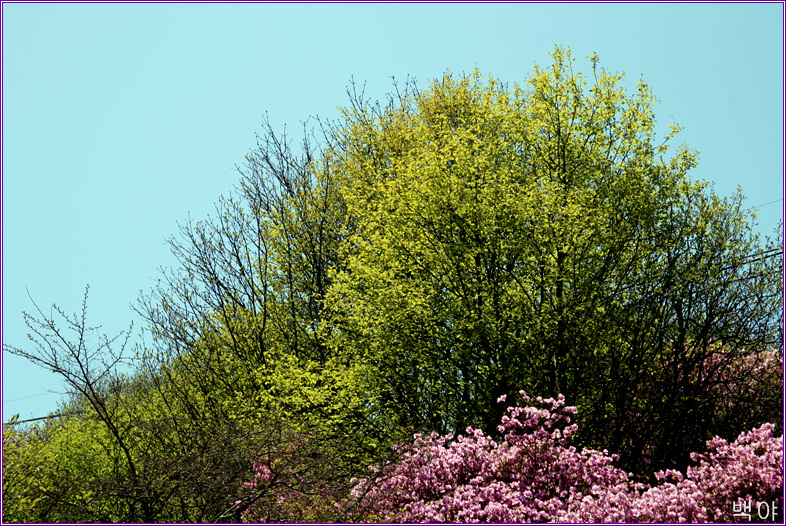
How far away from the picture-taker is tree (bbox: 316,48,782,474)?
1302 cm

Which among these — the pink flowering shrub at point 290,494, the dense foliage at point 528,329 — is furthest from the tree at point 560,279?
the pink flowering shrub at point 290,494

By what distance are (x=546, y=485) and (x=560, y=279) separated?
4132mm

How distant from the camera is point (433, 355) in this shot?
13.9 metres

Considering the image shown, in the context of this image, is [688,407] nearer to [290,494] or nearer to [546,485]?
[546,485]

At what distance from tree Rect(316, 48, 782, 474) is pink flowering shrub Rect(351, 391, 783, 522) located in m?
1.99

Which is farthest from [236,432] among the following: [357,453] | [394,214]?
[394,214]

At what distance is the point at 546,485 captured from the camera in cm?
1036

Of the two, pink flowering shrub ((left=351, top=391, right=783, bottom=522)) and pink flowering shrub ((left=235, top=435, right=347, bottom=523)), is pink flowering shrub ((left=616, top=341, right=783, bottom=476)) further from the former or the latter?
pink flowering shrub ((left=235, top=435, right=347, bottom=523))

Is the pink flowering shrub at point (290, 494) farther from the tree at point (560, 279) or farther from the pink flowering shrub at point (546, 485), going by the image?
the tree at point (560, 279)

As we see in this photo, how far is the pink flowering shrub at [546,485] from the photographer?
8781mm

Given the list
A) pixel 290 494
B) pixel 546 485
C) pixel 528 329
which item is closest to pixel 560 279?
pixel 528 329

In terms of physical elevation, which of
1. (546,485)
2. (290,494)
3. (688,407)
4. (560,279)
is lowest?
(546,485)

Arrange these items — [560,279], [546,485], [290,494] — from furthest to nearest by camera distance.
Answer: [560,279] → [290,494] → [546,485]

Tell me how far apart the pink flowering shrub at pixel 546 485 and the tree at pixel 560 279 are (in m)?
1.99
